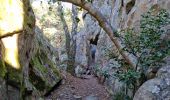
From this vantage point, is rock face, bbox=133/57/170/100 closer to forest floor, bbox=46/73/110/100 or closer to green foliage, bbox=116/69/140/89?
green foliage, bbox=116/69/140/89

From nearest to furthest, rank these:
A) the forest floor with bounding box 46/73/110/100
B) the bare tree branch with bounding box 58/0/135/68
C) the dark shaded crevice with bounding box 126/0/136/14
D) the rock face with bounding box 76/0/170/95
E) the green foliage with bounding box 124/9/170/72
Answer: the green foliage with bounding box 124/9/170/72
the bare tree branch with bounding box 58/0/135/68
the rock face with bounding box 76/0/170/95
the forest floor with bounding box 46/73/110/100
the dark shaded crevice with bounding box 126/0/136/14

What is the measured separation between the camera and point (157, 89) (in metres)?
6.72

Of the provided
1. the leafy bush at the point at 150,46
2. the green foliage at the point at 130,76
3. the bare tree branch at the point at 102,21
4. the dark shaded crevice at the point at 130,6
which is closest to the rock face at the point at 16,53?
the bare tree branch at the point at 102,21

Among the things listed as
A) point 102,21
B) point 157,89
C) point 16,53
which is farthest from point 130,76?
point 16,53

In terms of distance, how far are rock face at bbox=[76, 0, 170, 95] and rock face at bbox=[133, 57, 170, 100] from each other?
2.54 meters

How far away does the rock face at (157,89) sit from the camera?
660 centimetres

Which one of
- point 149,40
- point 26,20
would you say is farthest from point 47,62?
point 149,40

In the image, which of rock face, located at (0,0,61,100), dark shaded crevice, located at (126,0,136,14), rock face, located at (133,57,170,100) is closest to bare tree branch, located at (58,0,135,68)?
rock face, located at (0,0,61,100)

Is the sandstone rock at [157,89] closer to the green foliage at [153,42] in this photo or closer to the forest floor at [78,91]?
the green foliage at [153,42]

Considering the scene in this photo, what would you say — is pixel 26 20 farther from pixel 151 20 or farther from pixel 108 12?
pixel 108 12

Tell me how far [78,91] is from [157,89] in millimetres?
5624

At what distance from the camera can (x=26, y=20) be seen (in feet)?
25.2

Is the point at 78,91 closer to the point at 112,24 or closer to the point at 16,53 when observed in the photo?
the point at 112,24

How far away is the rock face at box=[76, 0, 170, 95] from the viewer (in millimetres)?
10798
